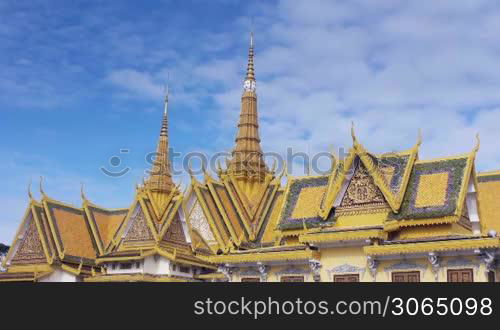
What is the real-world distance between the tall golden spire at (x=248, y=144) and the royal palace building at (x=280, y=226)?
7 cm

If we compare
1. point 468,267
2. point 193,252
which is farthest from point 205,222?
point 468,267

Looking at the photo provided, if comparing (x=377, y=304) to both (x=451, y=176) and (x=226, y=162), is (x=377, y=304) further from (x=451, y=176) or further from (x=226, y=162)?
(x=226, y=162)

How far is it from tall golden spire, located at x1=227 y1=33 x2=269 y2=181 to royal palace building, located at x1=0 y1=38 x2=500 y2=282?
75mm

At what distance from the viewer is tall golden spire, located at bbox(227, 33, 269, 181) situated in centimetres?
4106

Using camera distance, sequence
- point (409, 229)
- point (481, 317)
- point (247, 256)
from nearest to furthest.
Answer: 1. point (481, 317)
2. point (409, 229)
3. point (247, 256)

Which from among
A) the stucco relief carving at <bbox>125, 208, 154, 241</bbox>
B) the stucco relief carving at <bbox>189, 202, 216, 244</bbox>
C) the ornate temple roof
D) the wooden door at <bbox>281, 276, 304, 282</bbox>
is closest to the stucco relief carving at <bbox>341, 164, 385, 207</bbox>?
the wooden door at <bbox>281, 276, 304, 282</bbox>

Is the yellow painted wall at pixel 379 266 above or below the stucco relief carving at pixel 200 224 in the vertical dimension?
below

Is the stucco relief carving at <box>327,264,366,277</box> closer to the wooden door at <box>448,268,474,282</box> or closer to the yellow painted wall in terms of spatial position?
the yellow painted wall

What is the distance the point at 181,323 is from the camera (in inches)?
645

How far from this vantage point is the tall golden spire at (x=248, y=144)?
135 ft

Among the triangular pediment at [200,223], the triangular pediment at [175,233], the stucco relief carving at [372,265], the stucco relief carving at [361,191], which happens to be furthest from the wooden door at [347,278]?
the triangular pediment at [175,233]

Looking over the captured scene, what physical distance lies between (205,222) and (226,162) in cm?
581

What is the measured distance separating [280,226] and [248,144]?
563 inches

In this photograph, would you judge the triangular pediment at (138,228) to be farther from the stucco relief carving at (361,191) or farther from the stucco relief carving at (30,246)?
the stucco relief carving at (361,191)
